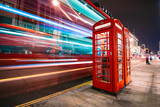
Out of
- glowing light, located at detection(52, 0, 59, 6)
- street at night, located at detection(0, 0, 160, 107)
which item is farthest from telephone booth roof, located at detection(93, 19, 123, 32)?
glowing light, located at detection(52, 0, 59, 6)

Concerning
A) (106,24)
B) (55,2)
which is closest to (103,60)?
(106,24)

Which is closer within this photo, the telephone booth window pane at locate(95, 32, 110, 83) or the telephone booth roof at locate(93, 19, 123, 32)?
the telephone booth roof at locate(93, 19, 123, 32)

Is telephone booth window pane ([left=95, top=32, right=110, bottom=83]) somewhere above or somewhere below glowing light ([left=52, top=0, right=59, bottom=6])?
below

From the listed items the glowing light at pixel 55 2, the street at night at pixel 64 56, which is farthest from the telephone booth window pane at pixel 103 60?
the glowing light at pixel 55 2

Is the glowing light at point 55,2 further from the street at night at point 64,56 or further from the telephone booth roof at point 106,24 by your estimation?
the telephone booth roof at point 106,24

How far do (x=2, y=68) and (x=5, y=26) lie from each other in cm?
209

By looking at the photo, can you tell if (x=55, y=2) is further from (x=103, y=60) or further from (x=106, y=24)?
(x=103, y=60)

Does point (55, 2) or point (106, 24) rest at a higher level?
point (55, 2)

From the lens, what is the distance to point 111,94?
2.65 meters

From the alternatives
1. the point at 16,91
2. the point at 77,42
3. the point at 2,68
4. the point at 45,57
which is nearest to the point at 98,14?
the point at 77,42

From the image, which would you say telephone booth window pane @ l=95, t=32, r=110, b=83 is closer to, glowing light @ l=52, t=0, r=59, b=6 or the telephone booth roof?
the telephone booth roof

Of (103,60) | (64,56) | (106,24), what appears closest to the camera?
(106,24)

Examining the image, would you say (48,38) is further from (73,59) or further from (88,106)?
(88,106)

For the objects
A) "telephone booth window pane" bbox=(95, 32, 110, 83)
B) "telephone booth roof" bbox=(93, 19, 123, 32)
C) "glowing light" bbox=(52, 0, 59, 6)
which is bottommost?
"telephone booth window pane" bbox=(95, 32, 110, 83)
